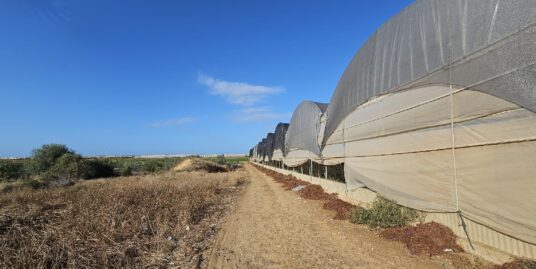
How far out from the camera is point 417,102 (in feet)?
23.3

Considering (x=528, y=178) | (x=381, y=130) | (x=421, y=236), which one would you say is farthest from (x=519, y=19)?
(x=381, y=130)

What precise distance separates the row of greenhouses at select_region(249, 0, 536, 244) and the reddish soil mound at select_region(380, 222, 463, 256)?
0.38 m

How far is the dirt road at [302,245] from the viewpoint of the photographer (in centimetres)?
567

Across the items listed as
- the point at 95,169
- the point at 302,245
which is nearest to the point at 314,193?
the point at 302,245

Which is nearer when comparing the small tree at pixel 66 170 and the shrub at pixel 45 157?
the small tree at pixel 66 170

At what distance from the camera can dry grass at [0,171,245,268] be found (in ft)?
17.9

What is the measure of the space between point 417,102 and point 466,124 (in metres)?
1.60

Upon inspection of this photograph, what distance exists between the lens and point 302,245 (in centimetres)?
682

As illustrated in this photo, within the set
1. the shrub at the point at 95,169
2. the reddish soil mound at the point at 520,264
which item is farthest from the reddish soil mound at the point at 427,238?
the shrub at the point at 95,169

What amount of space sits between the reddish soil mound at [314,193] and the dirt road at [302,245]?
110 inches

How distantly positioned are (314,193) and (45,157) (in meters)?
27.1

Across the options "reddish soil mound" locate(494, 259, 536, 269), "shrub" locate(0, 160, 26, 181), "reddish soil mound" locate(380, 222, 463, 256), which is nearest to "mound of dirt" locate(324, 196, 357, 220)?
"reddish soil mound" locate(380, 222, 463, 256)

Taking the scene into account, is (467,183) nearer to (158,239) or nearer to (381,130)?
(381,130)

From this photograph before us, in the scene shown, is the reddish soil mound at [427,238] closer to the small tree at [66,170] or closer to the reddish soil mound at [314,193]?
the reddish soil mound at [314,193]
